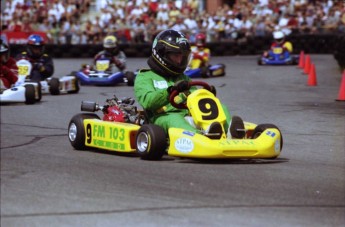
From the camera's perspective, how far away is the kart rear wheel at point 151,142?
8.15 m

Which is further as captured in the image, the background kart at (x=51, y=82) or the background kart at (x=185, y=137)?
the background kart at (x=51, y=82)

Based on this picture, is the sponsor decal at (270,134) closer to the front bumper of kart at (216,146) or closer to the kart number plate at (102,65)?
the front bumper of kart at (216,146)

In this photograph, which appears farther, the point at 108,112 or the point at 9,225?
the point at 108,112

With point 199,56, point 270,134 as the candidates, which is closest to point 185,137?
point 270,134

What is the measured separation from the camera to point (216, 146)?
801 centimetres

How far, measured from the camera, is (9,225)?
5957 mm

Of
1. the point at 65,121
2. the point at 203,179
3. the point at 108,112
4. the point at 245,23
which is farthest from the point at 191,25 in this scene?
the point at 203,179

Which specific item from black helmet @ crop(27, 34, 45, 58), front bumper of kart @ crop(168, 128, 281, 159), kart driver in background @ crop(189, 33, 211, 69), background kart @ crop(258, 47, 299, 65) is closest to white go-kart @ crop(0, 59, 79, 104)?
black helmet @ crop(27, 34, 45, 58)

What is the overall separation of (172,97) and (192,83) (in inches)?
8.7

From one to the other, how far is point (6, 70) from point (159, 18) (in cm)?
1534

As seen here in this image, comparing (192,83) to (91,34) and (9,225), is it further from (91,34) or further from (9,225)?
(91,34)

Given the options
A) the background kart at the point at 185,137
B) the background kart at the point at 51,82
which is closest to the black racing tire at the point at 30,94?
the background kart at the point at 51,82

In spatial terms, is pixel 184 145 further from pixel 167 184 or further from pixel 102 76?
pixel 102 76

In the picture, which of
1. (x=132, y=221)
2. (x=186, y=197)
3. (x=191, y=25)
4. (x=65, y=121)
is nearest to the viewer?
(x=132, y=221)
